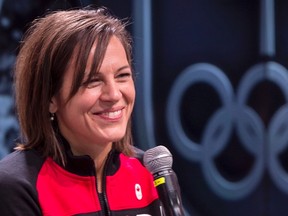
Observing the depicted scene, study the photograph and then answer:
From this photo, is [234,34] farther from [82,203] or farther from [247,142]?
[82,203]

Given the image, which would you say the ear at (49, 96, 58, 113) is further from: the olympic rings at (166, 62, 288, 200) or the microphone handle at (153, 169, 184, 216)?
the olympic rings at (166, 62, 288, 200)

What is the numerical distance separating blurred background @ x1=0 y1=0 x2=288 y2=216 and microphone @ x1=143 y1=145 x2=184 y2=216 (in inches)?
40.9

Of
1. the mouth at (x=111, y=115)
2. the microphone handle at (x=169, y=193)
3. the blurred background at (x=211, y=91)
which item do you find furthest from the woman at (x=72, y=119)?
the blurred background at (x=211, y=91)

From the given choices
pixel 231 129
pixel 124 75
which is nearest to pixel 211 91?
pixel 231 129

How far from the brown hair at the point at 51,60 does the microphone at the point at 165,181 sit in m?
0.15

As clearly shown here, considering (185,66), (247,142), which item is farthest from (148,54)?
(247,142)

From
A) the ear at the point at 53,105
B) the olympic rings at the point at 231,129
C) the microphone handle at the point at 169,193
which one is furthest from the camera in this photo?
the olympic rings at the point at 231,129

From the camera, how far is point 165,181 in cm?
76

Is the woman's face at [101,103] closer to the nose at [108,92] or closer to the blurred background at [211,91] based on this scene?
the nose at [108,92]

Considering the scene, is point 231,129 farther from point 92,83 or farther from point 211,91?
point 92,83

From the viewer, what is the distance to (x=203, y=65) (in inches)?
72.5

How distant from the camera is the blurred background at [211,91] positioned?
1772 mm

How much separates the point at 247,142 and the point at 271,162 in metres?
0.10

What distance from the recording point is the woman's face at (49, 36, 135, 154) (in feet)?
2.62
